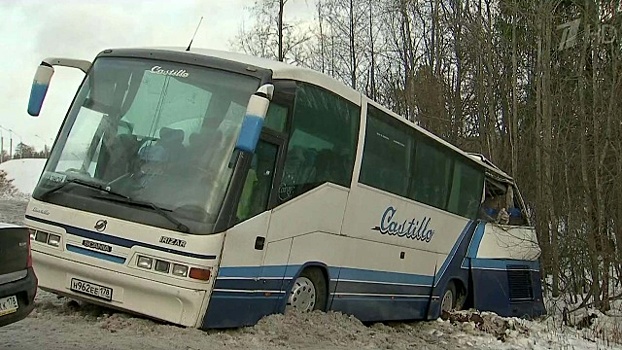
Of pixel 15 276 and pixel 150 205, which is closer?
pixel 15 276

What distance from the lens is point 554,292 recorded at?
17703mm

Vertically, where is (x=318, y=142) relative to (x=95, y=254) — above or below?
above

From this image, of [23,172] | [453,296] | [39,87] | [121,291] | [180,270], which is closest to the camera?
[180,270]

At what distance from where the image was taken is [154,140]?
24.7 ft

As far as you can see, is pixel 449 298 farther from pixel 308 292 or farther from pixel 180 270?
pixel 180 270

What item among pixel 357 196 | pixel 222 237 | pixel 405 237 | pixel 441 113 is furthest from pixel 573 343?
pixel 441 113

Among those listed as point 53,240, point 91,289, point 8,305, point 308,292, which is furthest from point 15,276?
point 308,292

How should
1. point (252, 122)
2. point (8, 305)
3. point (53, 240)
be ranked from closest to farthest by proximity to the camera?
point (8, 305)
point (252, 122)
point (53, 240)

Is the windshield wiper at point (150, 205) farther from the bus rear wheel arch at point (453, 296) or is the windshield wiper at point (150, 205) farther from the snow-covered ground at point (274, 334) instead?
the bus rear wheel arch at point (453, 296)

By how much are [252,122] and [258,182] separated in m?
1.05

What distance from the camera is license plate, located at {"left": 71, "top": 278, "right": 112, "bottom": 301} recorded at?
7.34m

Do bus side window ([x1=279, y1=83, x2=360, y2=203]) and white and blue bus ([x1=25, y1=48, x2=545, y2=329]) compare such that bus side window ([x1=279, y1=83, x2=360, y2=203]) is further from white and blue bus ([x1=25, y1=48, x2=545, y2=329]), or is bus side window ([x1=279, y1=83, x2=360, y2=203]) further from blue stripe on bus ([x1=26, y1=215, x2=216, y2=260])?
blue stripe on bus ([x1=26, y1=215, x2=216, y2=260])

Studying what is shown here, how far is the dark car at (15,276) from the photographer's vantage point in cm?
→ 557

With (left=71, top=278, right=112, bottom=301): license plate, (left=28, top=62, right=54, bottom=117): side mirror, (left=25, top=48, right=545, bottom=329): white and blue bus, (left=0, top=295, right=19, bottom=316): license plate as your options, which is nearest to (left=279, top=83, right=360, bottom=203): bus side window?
(left=25, top=48, right=545, bottom=329): white and blue bus
